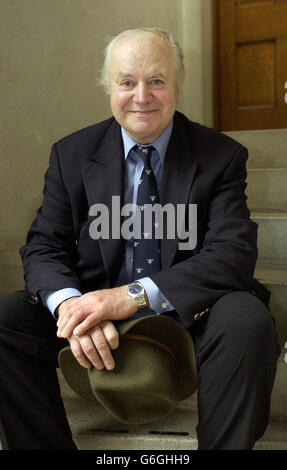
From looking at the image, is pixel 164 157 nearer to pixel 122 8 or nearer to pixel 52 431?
pixel 52 431

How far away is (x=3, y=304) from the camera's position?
4.39 feet

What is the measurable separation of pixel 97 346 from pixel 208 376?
26 centimetres

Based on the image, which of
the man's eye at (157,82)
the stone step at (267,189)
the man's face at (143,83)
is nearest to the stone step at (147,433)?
the man's face at (143,83)

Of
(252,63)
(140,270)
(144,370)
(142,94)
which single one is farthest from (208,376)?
(252,63)

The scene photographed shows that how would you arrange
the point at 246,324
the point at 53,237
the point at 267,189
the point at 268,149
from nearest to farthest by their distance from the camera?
the point at 246,324 < the point at 53,237 < the point at 267,189 < the point at 268,149

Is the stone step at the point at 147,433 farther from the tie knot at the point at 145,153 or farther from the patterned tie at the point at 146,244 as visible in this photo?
the tie knot at the point at 145,153

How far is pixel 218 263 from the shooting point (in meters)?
1.29

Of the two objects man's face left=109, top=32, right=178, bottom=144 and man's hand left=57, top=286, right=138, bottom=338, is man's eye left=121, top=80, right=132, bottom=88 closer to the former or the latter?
man's face left=109, top=32, right=178, bottom=144

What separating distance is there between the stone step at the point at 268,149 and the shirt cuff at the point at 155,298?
1776 mm

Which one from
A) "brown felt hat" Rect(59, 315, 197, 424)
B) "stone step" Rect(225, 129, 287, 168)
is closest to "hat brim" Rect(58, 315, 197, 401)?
"brown felt hat" Rect(59, 315, 197, 424)

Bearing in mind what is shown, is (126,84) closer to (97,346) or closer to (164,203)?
(164,203)

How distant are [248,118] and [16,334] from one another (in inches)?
110

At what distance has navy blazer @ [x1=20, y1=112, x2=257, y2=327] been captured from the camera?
51.1 inches
